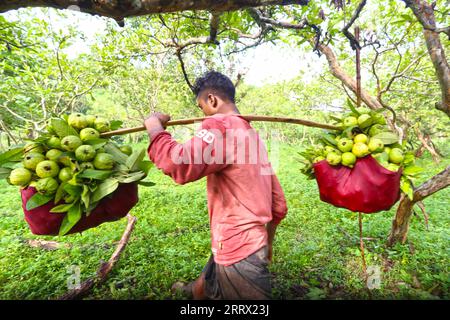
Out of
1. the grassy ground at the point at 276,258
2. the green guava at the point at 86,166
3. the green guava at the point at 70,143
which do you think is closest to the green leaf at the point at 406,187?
the grassy ground at the point at 276,258

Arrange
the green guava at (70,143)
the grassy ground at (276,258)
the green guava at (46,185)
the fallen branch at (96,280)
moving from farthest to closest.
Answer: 1. the grassy ground at (276,258)
2. the fallen branch at (96,280)
3. the green guava at (70,143)
4. the green guava at (46,185)

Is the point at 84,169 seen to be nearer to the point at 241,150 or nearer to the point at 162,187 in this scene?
the point at 241,150

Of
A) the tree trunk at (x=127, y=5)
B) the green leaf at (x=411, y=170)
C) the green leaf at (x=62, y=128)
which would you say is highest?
the tree trunk at (x=127, y=5)

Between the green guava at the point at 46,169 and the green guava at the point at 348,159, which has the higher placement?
the green guava at the point at 348,159

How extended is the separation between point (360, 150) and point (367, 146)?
71mm

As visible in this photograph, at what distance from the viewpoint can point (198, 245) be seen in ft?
12.8

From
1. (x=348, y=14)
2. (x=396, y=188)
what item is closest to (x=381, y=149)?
(x=396, y=188)

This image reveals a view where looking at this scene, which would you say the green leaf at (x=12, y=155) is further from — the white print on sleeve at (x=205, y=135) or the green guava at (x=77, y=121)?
the white print on sleeve at (x=205, y=135)

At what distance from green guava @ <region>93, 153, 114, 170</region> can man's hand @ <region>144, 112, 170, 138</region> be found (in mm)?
292

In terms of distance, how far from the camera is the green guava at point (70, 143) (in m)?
1.61

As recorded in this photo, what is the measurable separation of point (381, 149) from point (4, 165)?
236 cm

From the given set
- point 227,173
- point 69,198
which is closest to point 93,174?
point 69,198

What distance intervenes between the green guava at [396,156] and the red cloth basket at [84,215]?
1677 millimetres

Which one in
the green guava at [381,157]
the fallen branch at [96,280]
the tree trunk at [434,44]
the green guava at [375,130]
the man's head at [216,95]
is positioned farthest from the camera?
the fallen branch at [96,280]
